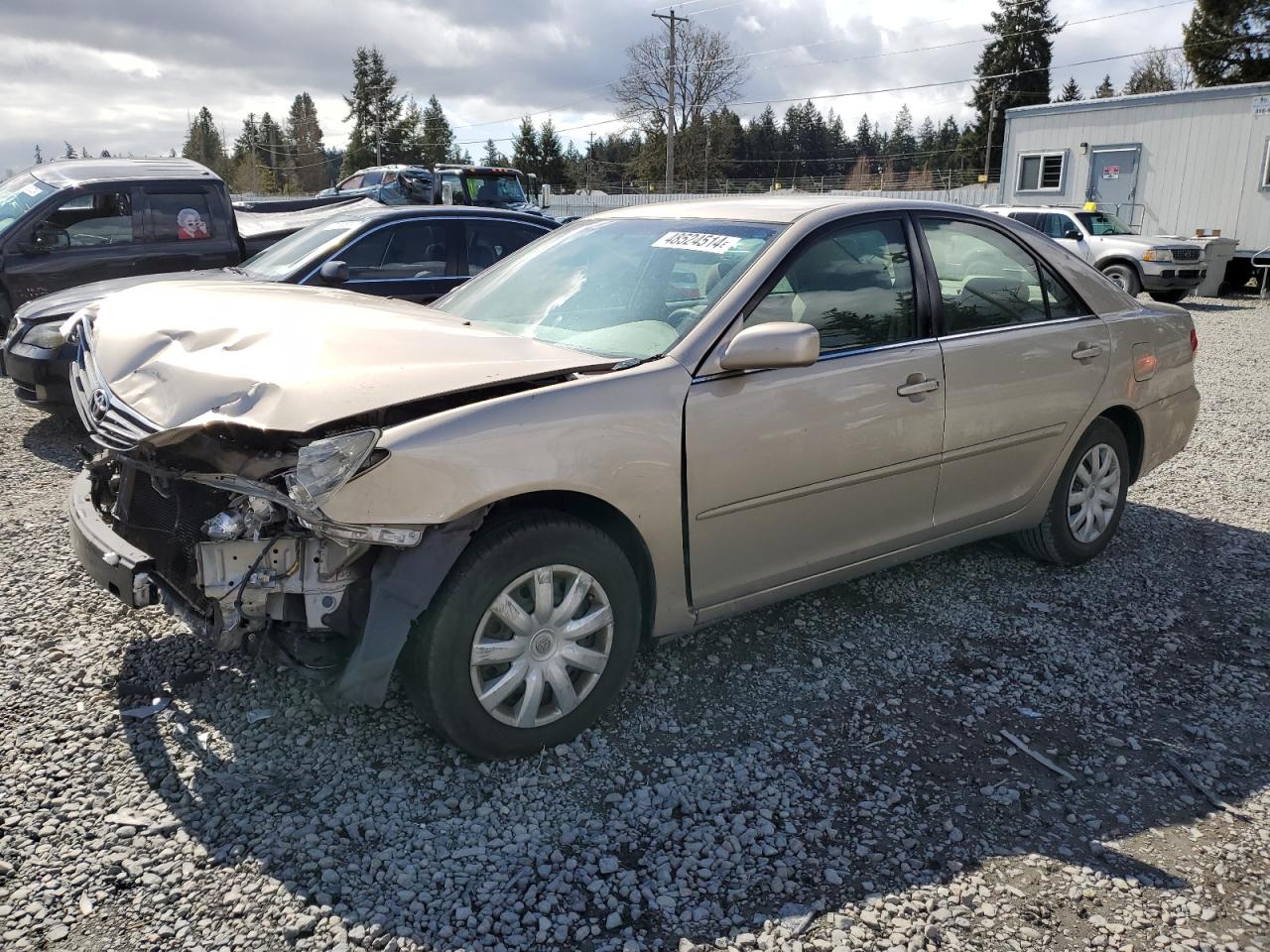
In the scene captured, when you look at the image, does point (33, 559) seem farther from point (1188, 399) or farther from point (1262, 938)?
point (1188, 399)

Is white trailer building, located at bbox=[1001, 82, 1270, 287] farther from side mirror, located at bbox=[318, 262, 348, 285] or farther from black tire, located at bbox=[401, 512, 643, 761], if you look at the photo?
black tire, located at bbox=[401, 512, 643, 761]

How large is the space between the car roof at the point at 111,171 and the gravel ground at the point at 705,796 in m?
6.05

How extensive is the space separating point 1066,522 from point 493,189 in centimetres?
1783

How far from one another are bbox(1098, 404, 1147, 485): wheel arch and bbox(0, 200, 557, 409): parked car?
4982 millimetres

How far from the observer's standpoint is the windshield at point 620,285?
3436 mm

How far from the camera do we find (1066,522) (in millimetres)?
4602

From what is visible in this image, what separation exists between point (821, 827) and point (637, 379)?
1.45 metres

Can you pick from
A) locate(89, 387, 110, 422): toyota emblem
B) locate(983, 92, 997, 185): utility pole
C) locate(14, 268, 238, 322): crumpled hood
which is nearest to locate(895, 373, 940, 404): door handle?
locate(89, 387, 110, 422): toyota emblem

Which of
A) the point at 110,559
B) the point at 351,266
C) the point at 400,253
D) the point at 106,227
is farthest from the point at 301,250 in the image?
the point at 110,559

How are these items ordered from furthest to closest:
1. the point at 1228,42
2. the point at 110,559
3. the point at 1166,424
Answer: the point at 1228,42
the point at 1166,424
the point at 110,559

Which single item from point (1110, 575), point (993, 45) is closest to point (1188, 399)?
point (1110, 575)

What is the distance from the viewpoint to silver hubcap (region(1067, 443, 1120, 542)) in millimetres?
4648

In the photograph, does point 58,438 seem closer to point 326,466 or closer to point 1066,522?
point 326,466

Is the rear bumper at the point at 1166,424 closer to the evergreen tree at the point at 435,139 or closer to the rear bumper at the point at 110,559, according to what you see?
the rear bumper at the point at 110,559
